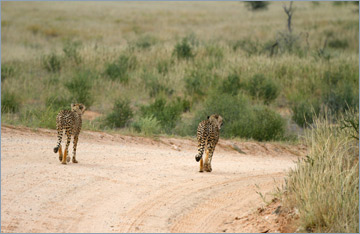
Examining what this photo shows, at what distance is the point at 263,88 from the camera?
24203 millimetres

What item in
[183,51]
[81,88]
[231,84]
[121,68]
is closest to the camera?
[81,88]

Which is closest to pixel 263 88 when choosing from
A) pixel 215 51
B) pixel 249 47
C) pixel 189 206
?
pixel 215 51

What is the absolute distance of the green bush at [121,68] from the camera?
86.7ft

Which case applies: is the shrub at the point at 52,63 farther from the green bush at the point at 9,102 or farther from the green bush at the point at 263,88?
the green bush at the point at 263,88

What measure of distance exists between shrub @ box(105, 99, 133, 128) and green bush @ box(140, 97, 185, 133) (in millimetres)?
573

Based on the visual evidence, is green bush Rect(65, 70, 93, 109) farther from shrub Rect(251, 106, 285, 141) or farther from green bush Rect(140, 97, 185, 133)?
shrub Rect(251, 106, 285, 141)

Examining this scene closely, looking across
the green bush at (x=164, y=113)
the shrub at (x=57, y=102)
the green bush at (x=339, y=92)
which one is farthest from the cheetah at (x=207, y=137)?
the green bush at (x=339, y=92)

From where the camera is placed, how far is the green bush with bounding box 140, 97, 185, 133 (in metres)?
19.0

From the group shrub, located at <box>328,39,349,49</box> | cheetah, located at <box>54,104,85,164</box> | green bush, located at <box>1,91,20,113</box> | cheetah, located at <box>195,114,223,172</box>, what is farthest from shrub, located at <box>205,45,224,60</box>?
cheetah, located at <box>54,104,85,164</box>

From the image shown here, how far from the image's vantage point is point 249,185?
1071 centimetres

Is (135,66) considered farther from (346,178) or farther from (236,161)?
(346,178)

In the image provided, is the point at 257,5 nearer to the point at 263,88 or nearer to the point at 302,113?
the point at 263,88

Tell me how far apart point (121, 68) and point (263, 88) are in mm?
6576

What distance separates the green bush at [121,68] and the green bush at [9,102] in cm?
586
